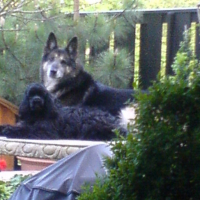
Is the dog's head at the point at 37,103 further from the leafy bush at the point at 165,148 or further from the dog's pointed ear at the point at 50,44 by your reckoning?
the leafy bush at the point at 165,148

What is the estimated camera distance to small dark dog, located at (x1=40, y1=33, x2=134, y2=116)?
716 centimetres

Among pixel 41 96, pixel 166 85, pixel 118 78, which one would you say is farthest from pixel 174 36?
pixel 166 85

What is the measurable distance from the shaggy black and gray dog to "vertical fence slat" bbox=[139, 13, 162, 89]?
10.8ft

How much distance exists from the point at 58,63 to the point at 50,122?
213cm

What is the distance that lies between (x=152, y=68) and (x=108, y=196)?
22.5 ft

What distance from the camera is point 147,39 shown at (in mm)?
9102

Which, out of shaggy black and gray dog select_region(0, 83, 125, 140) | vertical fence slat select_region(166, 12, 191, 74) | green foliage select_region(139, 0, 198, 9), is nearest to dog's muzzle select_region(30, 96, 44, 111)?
shaggy black and gray dog select_region(0, 83, 125, 140)

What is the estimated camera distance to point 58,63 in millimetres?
7473

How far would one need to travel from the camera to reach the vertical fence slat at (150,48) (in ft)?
29.3

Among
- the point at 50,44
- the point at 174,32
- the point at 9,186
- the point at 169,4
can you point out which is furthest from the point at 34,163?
the point at 169,4

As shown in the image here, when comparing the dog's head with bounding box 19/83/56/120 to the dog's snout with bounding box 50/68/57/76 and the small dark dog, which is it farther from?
the dog's snout with bounding box 50/68/57/76

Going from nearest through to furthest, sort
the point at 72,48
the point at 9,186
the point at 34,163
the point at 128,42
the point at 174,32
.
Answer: the point at 9,186
the point at 34,163
the point at 72,48
the point at 174,32
the point at 128,42

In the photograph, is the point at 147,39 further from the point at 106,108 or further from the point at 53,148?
the point at 53,148

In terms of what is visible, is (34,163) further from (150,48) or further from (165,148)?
(150,48)
